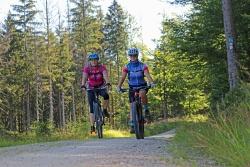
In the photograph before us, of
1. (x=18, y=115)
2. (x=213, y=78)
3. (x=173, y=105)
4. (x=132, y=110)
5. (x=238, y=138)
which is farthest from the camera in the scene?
(x=18, y=115)

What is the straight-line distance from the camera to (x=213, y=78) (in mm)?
22719

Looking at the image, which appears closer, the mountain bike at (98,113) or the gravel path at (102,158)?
the gravel path at (102,158)

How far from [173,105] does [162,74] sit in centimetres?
570

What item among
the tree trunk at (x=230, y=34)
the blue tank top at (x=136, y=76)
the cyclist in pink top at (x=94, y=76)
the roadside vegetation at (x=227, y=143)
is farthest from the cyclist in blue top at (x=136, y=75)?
the tree trunk at (x=230, y=34)

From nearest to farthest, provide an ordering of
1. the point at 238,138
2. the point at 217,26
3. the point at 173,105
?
the point at 238,138 → the point at 217,26 → the point at 173,105

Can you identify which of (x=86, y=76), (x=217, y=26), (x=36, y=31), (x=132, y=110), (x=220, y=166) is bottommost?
(x=220, y=166)

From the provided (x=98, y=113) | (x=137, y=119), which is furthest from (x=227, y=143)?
(x=98, y=113)

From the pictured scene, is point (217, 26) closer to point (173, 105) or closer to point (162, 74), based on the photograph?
point (162, 74)

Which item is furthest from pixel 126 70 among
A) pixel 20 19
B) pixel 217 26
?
pixel 20 19

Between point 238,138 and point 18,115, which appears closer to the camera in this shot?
point 238,138

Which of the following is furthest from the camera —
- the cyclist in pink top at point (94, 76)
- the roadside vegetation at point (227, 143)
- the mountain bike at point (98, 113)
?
the mountain bike at point (98, 113)

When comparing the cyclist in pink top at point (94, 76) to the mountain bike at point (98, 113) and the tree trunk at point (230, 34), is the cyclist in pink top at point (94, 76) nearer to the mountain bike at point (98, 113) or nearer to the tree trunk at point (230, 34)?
the mountain bike at point (98, 113)

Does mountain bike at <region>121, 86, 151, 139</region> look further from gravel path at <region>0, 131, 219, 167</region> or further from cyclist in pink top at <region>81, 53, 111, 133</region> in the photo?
gravel path at <region>0, 131, 219, 167</region>

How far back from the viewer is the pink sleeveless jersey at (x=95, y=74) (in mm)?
11797
